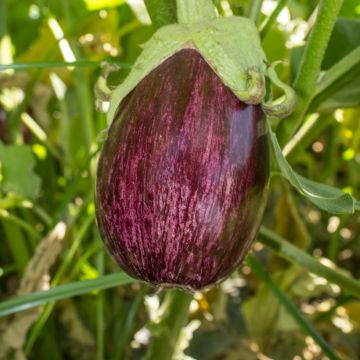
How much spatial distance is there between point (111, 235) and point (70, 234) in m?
0.43

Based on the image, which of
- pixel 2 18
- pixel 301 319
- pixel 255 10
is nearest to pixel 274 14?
pixel 255 10

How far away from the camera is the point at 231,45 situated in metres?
0.40

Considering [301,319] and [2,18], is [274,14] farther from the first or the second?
[2,18]

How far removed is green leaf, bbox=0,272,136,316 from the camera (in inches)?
21.9

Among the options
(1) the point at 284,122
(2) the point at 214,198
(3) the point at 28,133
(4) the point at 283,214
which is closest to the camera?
(2) the point at 214,198

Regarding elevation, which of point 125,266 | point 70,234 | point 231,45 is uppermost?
point 231,45

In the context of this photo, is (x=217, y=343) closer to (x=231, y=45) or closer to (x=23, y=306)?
(x=23, y=306)

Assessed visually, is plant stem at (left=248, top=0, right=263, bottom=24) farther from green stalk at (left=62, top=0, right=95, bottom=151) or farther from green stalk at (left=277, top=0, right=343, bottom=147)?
green stalk at (left=62, top=0, right=95, bottom=151)

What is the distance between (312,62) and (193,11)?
9 centimetres

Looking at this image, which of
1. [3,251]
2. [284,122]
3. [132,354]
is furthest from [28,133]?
[284,122]

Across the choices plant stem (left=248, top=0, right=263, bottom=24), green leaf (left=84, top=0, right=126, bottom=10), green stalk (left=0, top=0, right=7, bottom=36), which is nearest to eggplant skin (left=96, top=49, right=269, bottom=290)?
plant stem (left=248, top=0, right=263, bottom=24)

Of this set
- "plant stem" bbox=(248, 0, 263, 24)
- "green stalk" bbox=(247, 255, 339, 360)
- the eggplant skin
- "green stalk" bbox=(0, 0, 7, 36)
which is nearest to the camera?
the eggplant skin

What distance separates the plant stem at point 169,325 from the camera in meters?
0.58

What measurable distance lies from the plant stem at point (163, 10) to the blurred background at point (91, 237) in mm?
188
